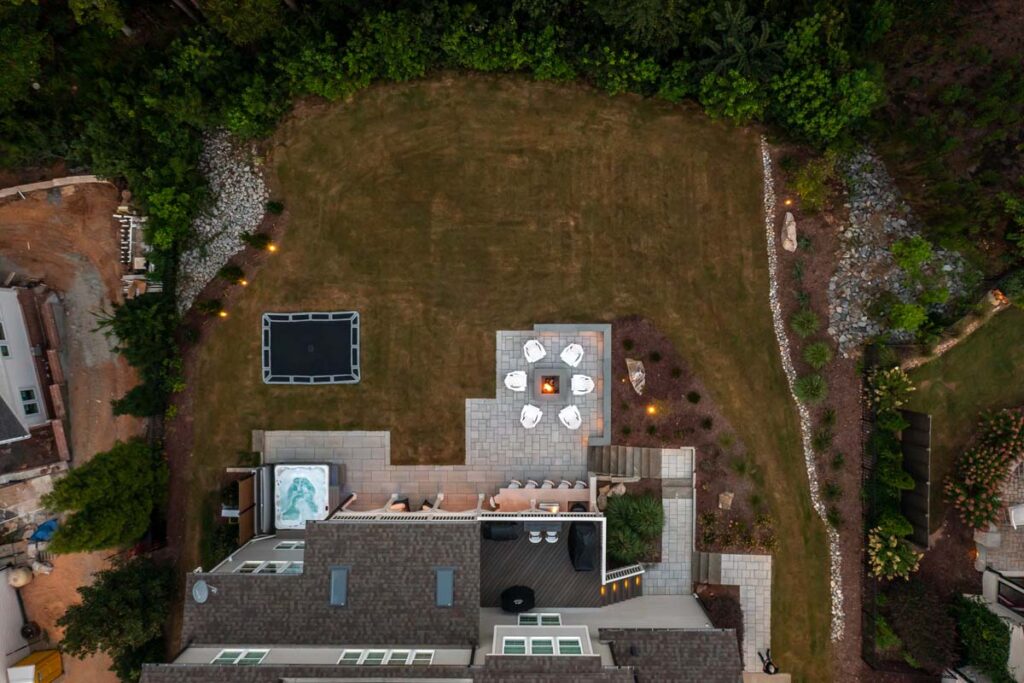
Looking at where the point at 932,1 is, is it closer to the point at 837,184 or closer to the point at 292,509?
the point at 837,184

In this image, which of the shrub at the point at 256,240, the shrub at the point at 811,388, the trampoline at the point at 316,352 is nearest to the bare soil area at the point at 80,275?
the shrub at the point at 256,240

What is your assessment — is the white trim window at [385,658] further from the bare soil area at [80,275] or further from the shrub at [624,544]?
the bare soil area at [80,275]

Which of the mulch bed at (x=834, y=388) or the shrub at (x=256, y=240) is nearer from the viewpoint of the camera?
the mulch bed at (x=834, y=388)

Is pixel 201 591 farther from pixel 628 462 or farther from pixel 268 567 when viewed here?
pixel 628 462

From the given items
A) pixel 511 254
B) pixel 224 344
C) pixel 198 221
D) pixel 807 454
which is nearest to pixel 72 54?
pixel 198 221

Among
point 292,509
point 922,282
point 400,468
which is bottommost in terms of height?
point 292,509

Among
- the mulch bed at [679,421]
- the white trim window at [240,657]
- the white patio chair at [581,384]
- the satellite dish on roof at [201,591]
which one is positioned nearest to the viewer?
the white trim window at [240,657]
